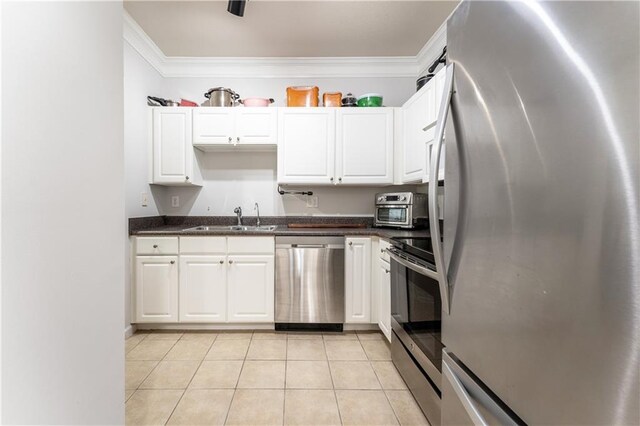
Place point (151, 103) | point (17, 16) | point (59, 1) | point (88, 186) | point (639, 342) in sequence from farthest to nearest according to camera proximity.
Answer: point (151, 103), point (88, 186), point (59, 1), point (17, 16), point (639, 342)

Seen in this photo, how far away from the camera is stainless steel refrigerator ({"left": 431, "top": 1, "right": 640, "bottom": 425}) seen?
0.42 meters

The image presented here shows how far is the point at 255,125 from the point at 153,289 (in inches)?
70.9

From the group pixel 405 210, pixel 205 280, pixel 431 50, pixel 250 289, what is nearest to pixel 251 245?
pixel 250 289

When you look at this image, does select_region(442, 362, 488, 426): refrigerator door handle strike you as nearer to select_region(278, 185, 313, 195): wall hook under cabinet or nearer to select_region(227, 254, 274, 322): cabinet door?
select_region(227, 254, 274, 322): cabinet door

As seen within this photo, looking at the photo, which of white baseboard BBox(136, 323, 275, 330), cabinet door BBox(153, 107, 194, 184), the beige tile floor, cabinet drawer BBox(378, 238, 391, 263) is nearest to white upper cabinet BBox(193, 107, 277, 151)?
cabinet door BBox(153, 107, 194, 184)

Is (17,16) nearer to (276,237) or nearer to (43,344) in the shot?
(43,344)

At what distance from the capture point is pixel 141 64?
→ 2.63m

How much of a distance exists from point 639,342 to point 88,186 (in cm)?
131

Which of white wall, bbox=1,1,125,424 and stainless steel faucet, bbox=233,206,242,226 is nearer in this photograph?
white wall, bbox=1,1,125,424

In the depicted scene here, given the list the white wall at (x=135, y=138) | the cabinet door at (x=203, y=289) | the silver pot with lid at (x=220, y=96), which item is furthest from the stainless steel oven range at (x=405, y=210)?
the white wall at (x=135, y=138)

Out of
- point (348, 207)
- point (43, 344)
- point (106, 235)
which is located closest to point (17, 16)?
point (106, 235)

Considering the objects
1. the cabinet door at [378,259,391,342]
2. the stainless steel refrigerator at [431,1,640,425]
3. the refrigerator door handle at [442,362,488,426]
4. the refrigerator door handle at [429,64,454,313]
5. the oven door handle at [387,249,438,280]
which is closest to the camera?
the stainless steel refrigerator at [431,1,640,425]

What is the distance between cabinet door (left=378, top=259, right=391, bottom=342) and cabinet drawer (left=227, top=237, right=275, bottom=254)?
0.98 m

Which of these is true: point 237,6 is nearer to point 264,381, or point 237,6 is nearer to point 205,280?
point 205,280
